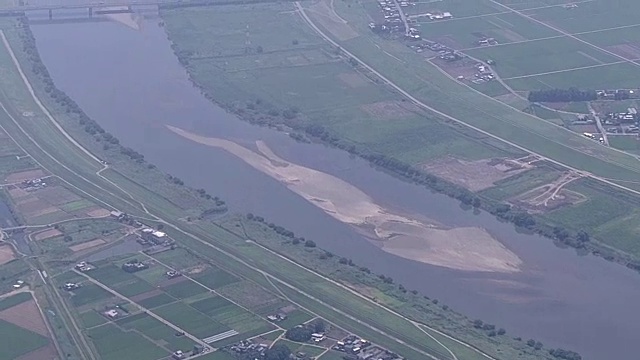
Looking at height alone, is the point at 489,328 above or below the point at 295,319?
below

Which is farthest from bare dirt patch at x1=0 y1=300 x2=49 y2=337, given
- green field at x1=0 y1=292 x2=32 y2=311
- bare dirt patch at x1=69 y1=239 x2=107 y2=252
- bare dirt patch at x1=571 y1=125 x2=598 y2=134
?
bare dirt patch at x1=571 y1=125 x2=598 y2=134

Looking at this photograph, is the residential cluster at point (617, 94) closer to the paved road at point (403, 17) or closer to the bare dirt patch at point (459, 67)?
the bare dirt patch at point (459, 67)

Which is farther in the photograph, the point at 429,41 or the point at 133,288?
the point at 429,41

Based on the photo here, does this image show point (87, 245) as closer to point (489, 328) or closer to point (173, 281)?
point (173, 281)

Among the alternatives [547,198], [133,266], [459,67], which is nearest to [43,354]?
[133,266]

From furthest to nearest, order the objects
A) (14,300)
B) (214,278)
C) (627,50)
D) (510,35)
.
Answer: (510,35) < (627,50) < (214,278) < (14,300)

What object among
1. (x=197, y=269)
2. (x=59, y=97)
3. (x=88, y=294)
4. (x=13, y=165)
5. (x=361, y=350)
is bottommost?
(x=361, y=350)

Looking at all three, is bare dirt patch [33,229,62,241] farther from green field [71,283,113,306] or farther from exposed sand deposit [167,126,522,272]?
exposed sand deposit [167,126,522,272]

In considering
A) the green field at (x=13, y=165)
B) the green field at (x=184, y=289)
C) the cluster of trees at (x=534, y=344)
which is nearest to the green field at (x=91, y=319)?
the green field at (x=184, y=289)

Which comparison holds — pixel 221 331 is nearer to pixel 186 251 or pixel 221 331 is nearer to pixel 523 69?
pixel 186 251
